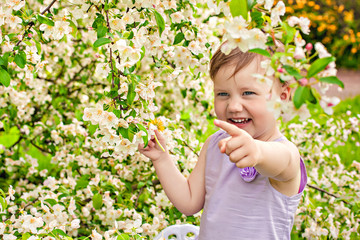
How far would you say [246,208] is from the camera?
5.48 feet

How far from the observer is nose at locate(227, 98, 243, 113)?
1.57m

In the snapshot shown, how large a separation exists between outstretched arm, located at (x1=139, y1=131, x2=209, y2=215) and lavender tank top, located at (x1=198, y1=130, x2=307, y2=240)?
13 cm

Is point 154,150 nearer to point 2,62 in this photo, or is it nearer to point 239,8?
point 2,62

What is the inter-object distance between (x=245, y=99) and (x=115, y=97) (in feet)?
1.54

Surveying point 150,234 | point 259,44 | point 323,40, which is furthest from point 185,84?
point 323,40

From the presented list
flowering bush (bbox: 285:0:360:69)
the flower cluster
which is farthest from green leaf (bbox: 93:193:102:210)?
flowering bush (bbox: 285:0:360:69)

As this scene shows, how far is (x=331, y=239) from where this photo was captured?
257cm

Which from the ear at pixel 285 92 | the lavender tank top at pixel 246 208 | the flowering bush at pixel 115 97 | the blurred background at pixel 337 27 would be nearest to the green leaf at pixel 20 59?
the flowering bush at pixel 115 97

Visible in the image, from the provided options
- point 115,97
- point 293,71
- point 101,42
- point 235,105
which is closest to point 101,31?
point 101,42

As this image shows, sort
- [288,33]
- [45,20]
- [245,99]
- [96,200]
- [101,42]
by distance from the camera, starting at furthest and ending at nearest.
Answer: [96,200] < [45,20] < [245,99] < [101,42] < [288,33]

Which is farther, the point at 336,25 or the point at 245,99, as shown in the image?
the point at 336,25

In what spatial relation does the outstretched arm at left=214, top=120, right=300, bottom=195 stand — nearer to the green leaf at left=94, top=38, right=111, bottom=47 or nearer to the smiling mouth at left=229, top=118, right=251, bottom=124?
the smiling mouth at left=229, top=118, right=251, bottom=124

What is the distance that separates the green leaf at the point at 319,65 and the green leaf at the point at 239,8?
29cm

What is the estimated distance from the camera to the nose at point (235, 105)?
157 cm
